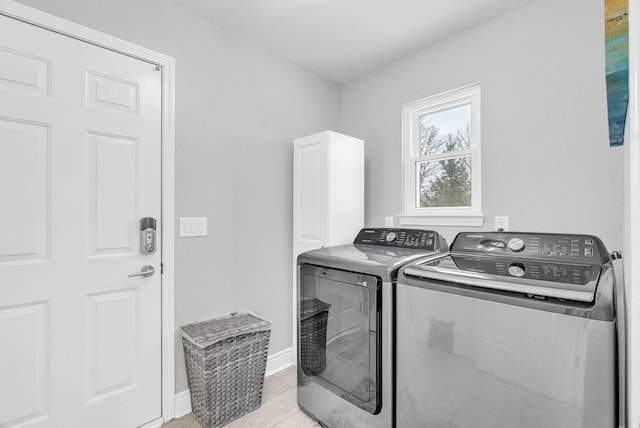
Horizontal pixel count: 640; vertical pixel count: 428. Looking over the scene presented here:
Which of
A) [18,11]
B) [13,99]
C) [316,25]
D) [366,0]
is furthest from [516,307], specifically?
[18,11]

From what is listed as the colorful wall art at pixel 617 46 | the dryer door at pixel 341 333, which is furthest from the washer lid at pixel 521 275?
the colorful wall art at pixel 617 46

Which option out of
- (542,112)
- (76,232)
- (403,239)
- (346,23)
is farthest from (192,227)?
(542,112)

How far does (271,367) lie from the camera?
2.37 metres

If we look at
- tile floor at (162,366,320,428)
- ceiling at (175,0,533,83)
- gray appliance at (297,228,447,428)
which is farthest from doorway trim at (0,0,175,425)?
gray appliance at (297,228,447,428)

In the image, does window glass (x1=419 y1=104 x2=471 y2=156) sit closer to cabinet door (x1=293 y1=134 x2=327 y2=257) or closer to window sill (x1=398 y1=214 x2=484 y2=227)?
window sill (x1=398 y1=214 x2=484 y2=227)

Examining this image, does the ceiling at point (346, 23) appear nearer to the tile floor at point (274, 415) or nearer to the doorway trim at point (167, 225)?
the doorway trim at point (167, 225)

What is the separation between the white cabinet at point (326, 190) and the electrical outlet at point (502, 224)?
1.03 meters

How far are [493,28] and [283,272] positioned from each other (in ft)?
7.85

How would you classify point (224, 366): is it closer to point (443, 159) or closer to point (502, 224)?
point (502, 224)

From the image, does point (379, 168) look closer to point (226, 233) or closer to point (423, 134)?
point (423, 134)

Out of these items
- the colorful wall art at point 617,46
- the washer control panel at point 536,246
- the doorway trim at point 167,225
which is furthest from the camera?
the doorway trim at point 167,225

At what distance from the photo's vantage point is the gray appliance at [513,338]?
952mm

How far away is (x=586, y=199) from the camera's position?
173 cm

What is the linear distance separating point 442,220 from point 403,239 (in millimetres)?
491
